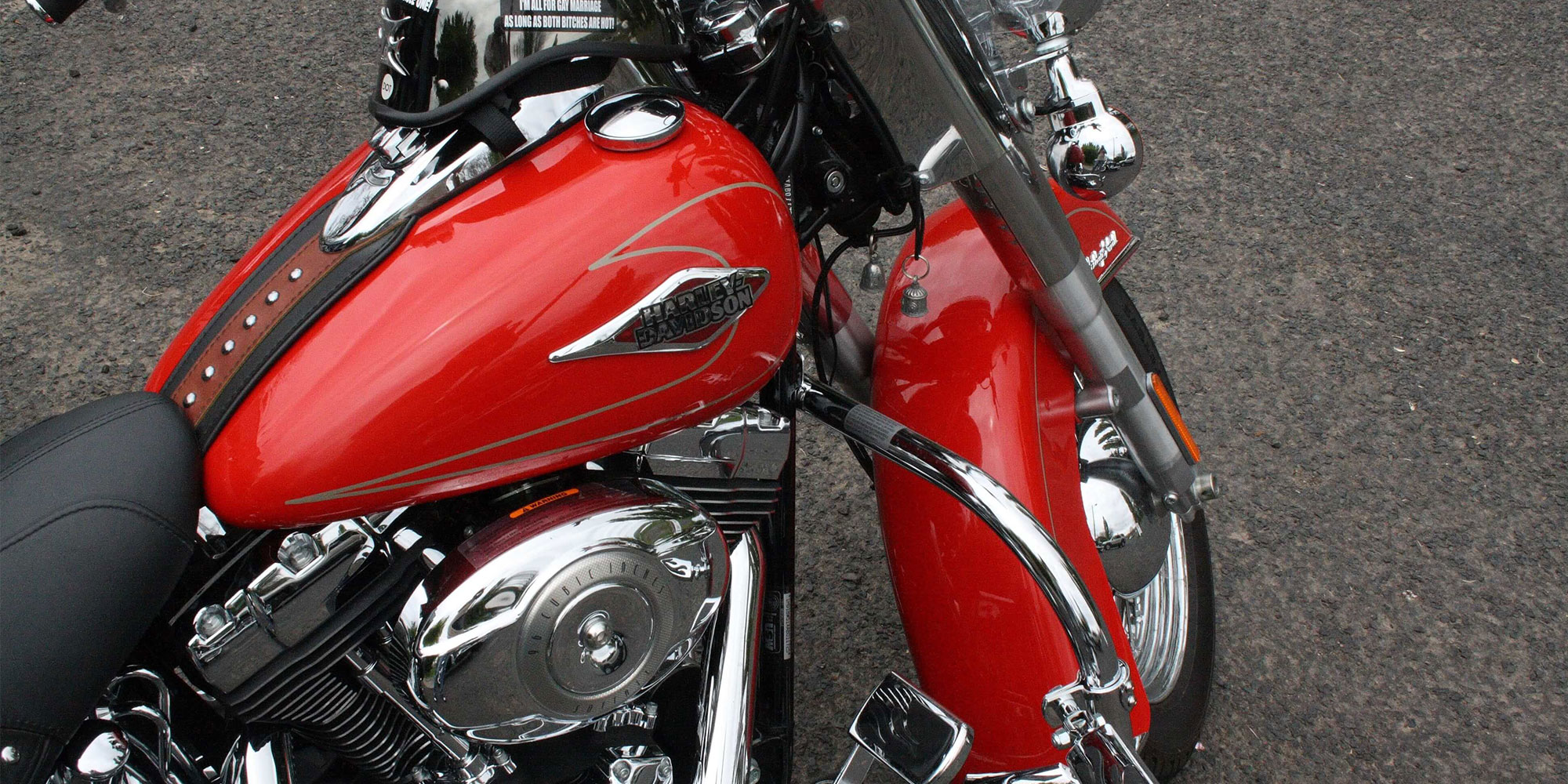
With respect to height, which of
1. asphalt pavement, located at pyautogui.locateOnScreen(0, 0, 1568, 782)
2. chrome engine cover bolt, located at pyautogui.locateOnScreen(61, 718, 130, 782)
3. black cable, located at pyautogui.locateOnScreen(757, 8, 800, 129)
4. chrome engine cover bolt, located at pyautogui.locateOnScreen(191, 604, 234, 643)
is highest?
black cable, located at pyautogui.locateOnScreen(757, 8, 800, 129)

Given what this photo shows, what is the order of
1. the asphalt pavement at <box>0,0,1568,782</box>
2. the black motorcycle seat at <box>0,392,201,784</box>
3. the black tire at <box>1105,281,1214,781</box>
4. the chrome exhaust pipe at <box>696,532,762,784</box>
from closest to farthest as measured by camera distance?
1. the black motorcycle seat at <box>0,392,201,784</box>
2. the chrome exhaust pipe at <box>696,532,762,784</box>
3. the black tire at <box>1105,281,1214,781</box>
4. the asphalt pavement at <box>0,0,1568,782</box>

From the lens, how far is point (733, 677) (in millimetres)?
1158

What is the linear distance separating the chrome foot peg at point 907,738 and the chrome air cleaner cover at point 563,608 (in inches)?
11.8

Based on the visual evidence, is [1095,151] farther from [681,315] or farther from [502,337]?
[502,337]

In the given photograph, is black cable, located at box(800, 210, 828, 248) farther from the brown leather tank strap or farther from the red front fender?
the brown leather tank strap

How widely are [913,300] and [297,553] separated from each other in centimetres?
74

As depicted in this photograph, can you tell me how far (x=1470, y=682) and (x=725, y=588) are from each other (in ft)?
5.08

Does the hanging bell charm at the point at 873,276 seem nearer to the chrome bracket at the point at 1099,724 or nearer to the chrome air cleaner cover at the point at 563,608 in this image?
the chrome air cleaner cover at the point at 563,608

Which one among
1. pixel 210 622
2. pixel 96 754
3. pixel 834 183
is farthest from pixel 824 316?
pixel 96 754

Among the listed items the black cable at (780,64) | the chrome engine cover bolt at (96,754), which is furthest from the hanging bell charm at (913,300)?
the chrome engine cover bolt at (96,754)

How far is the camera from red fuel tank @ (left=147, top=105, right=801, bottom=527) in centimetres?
85

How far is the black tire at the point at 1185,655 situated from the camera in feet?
5.42

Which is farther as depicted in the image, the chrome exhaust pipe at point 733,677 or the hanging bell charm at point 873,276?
the hanging bell charm at point 873,276

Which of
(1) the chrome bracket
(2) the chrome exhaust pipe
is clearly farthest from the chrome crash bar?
(2) the chrome exhaust pipe
